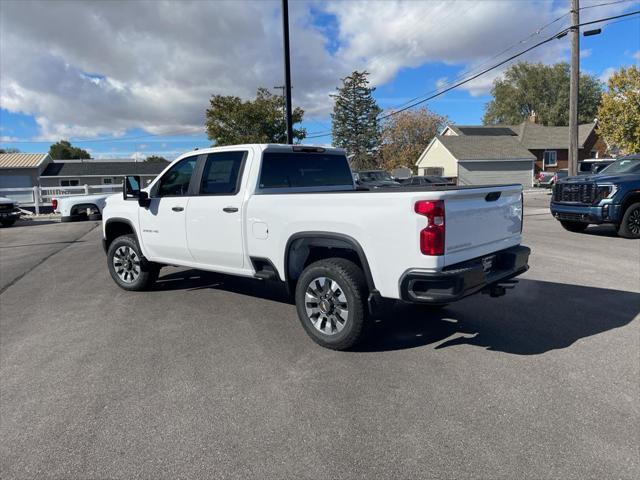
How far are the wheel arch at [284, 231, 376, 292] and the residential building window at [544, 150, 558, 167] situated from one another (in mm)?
52087

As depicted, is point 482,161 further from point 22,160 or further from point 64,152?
point 64,152

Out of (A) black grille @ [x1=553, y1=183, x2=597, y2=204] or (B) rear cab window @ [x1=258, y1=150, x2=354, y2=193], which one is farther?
(A) black grille @ [x1=553, y1=183, x2=597, y2=204]

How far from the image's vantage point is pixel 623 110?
31.2m

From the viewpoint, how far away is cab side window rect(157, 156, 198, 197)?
5797 millimetres

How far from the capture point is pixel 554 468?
8.70ft

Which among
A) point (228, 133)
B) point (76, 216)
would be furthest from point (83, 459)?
point (228, 133)

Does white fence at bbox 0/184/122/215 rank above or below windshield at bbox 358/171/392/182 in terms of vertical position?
below

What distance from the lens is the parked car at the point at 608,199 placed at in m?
10.4

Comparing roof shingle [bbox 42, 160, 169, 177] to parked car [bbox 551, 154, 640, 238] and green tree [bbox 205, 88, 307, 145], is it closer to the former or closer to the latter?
green tree [bbox 205, 88, 307, 145]

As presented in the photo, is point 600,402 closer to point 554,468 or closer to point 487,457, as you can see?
point 554,468

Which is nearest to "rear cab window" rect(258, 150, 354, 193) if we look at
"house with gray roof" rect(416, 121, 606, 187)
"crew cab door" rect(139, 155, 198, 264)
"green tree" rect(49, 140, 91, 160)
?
"crew cab door" rect(139, 155, 198, 264)

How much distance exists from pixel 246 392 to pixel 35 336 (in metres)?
2.93

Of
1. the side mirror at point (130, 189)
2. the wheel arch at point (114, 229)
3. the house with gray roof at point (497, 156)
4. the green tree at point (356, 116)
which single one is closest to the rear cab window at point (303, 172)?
the side mirror at point (130, 189)

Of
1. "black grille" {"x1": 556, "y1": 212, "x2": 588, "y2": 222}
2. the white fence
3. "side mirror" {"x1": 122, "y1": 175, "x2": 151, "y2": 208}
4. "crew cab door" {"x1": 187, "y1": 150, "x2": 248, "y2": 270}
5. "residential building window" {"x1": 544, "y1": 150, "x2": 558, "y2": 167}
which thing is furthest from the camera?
"residential building window" {"x1": 544, "y1": 150, "x2": 558, "y2": 167}
